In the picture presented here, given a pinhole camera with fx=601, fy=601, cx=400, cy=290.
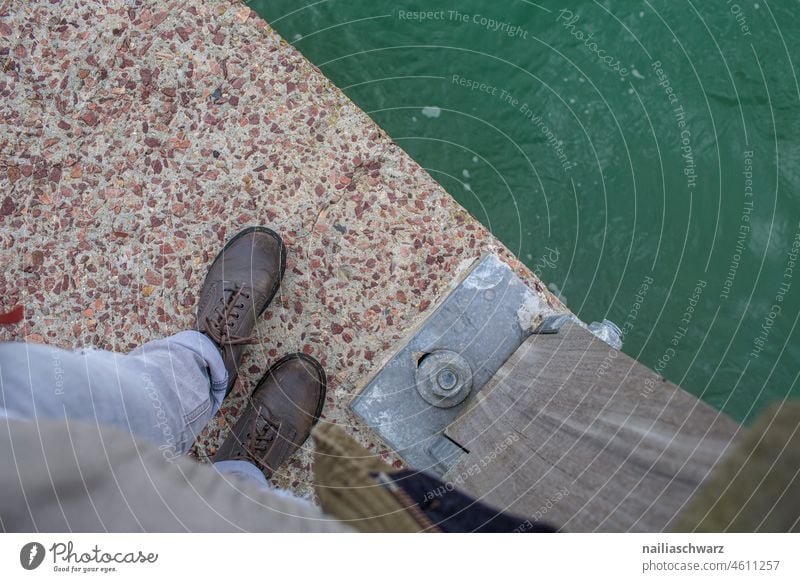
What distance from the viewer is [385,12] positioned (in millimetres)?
2340

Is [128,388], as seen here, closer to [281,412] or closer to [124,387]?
[124,387]

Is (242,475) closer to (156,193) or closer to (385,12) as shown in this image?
(156,193)

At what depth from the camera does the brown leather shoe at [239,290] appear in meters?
2.02

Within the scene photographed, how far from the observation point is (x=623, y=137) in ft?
7.58

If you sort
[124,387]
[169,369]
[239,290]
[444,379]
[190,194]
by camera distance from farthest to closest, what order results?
[190,194] → [239,290] → [444,379] → [169,369] → [124,387]

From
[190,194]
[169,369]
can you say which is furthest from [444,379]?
[190,194]

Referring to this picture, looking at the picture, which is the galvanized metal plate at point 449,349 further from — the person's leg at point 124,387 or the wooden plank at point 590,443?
the person's leg at point 124,387

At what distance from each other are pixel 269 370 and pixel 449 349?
0.64m

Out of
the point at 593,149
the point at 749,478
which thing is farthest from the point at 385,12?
the point at 749,478

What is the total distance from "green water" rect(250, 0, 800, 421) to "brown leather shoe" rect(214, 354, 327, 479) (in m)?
0.87

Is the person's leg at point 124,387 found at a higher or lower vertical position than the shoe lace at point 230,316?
lower

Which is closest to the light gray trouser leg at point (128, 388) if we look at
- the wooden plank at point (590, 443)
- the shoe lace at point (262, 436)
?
the shoe lace at point (262, 436)

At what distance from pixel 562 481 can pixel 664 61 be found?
1.80 metres

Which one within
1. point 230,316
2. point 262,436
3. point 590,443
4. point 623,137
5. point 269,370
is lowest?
point 262,436
